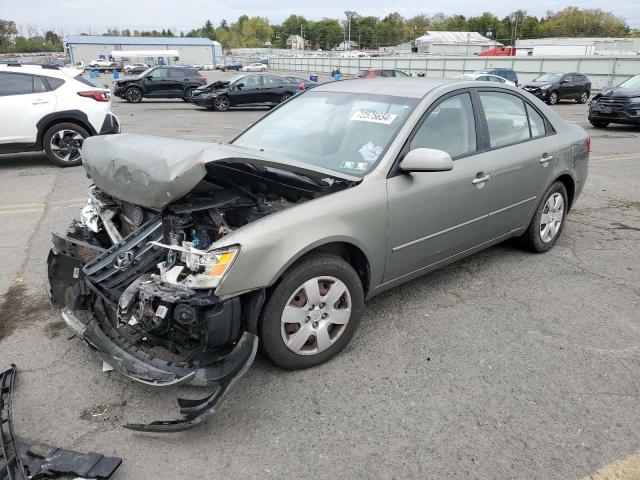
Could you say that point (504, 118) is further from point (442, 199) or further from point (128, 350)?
point (128, 350)

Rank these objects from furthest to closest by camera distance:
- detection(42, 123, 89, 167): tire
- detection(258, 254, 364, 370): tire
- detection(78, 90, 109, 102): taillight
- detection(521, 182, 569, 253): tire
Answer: detection(78, 90, 109, 102): taillight, detection(42, 123, 89, 167): tire, detection(521, 182, 569, 253): tire, detection(258, 254, 364, 370): tire

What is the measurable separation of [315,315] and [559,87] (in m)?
24.9

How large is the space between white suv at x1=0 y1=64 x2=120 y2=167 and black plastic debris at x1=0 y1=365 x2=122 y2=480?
7.42m

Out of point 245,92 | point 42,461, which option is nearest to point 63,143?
point 42,461

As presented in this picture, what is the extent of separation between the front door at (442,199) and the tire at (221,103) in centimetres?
1709

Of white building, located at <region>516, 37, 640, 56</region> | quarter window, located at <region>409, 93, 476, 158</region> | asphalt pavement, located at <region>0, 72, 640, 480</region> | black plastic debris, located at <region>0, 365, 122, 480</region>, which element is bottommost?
asphalt pavement, located at <region>0, 72, 640, 480</region>

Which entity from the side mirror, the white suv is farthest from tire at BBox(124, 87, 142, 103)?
the side mirror

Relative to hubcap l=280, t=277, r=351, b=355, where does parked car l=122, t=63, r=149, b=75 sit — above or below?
above

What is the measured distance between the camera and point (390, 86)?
4066 mm

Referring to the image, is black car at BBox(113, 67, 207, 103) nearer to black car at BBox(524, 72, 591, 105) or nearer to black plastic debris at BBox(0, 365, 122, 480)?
black car at BBox(524, 72, 591, 105)

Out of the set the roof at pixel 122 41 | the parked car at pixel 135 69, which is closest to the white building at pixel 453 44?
the roof at pixel 122 41

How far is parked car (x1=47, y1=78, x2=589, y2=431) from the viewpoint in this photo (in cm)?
268

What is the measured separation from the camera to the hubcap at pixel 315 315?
2.98 meters

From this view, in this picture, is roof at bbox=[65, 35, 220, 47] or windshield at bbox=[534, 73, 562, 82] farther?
roof at bbox=[65, 35, 220, 47]
